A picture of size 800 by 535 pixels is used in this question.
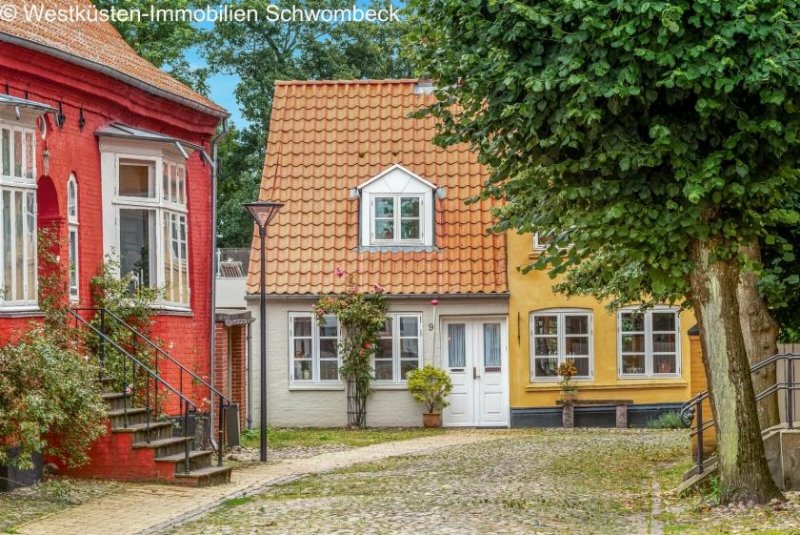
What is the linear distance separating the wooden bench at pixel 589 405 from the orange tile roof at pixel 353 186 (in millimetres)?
2930

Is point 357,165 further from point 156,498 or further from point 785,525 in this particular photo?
point 785,525

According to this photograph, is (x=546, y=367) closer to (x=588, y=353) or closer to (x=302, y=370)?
(x=588, y=353)

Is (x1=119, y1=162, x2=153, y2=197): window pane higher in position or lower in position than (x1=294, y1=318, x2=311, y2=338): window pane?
higher

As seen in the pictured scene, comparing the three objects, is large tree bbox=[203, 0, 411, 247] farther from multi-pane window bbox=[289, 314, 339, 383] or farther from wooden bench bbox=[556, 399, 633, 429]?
wooden bench bbox=[556, 399, 633, 429]

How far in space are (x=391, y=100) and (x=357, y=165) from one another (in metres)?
2.21

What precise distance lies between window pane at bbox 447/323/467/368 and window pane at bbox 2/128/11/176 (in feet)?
51.5

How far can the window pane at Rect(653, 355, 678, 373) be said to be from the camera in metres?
31.3

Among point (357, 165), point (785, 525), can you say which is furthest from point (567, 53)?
point (357, 165)

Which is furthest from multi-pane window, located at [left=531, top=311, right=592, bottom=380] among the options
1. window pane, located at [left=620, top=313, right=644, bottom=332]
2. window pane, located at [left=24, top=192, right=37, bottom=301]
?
window pane, located at [left=24, top=192, right=37, bottom=301]

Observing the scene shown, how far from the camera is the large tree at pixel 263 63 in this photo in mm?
42625

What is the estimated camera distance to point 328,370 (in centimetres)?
3119

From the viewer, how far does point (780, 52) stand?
12.6 meters

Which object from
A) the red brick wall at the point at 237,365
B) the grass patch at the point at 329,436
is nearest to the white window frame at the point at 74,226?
the grass patch at the point at 329,436

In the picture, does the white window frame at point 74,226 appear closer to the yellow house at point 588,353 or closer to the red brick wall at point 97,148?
the red brick wall at point 97,148
